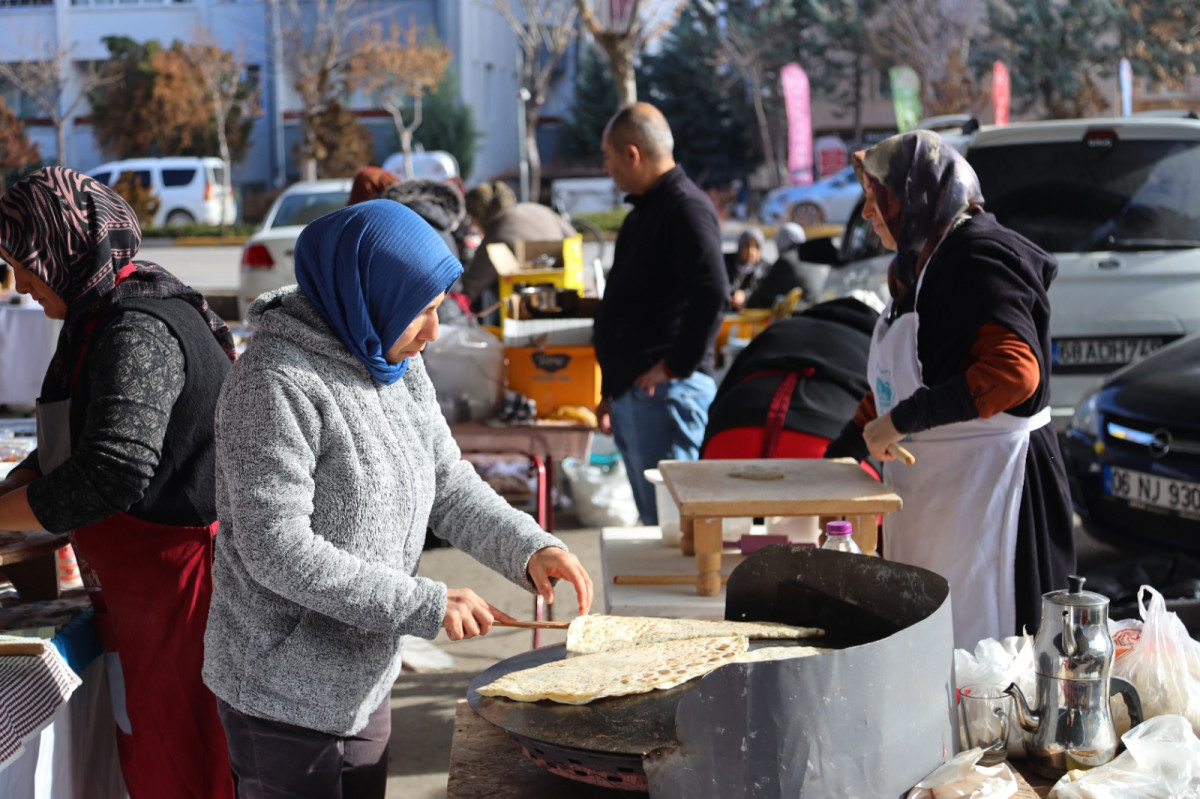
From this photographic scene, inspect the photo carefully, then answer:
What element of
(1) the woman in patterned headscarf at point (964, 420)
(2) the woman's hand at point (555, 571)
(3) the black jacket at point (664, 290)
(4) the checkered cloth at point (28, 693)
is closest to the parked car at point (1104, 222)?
(3) the black jacket at point (664, 290)

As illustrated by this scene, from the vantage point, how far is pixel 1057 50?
3400 centimetres

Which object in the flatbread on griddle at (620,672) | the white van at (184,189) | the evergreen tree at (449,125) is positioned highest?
the evergreen tree at (449,125)

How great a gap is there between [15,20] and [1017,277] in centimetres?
4097

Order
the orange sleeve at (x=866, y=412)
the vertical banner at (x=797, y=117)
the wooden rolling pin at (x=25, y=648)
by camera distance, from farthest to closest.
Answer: the vertical banner at (x=797, y=117), the orange sleeve at (x=866, y=412), the wooden rolling pin at (x=25, y=648)

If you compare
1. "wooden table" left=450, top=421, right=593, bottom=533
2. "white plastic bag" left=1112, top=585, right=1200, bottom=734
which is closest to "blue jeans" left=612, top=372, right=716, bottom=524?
"wooden table" left=450, top=421, right=593, bottom=533

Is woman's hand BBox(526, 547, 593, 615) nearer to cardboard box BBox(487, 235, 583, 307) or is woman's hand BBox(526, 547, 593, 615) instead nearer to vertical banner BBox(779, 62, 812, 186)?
cardboard box BBox(487, 235, 583, 307)

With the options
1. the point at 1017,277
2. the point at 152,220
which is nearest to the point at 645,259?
the point at 1017,277

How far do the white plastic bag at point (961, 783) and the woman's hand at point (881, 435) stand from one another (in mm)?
1061

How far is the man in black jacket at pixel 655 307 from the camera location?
432cm

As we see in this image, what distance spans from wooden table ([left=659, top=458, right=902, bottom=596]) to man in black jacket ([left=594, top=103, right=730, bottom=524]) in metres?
1.43

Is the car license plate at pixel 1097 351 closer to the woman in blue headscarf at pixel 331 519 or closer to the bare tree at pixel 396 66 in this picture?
the woman in blue headscarf at pixel 331 519

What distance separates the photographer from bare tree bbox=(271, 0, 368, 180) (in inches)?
1273

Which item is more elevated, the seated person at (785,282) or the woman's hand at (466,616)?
the seated person at (785,282)

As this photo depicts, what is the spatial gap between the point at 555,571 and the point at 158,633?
1028mm
